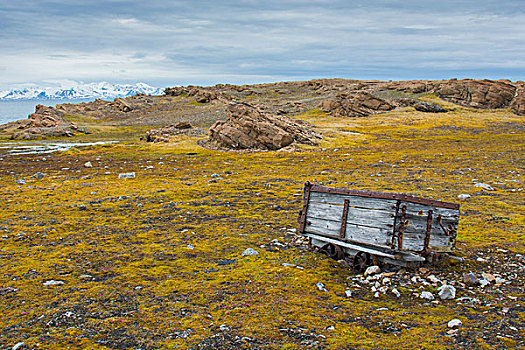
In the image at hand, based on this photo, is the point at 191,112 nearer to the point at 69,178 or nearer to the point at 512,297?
the point at 69,178

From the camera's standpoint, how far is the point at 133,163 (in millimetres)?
33188

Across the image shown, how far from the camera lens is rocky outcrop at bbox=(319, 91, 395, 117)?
8671 cm

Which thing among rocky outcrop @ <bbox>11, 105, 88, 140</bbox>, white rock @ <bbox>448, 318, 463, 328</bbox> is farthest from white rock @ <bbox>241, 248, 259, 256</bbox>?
rocky outcrop @ <bbox>11, 105, 88, 140</bbox>

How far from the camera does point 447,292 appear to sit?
8664 mm

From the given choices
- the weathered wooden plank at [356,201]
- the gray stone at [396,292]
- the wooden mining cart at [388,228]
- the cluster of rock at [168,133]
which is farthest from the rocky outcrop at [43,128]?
the gray stone at [396,292]

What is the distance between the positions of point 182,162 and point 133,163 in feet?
13.3

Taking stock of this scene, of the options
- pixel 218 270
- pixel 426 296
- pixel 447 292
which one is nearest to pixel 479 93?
pixel 447 292

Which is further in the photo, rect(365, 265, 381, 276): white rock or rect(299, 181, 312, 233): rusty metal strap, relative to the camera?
rect(299, 181, 312, 233): rusty metal strap

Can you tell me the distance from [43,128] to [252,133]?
44.1m

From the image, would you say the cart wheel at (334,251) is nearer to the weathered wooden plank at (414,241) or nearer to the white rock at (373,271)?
the white rock at (373,271)

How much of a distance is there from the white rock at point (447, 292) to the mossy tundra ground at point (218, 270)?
15 centimetres

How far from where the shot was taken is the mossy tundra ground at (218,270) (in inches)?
282

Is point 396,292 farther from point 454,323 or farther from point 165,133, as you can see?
point 165,133

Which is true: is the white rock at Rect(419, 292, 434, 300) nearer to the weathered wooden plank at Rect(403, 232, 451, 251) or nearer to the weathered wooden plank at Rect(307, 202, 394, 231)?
the weathered wooden plank at Rect(403, 232, 451, 251)
